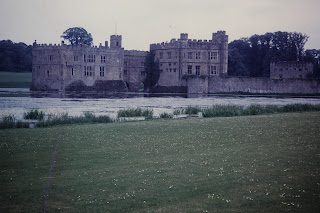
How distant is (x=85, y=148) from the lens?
1567 centimetres

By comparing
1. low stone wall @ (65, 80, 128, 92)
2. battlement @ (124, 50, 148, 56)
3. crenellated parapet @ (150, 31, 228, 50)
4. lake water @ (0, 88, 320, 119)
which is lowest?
lake water @ (0, 88, 320, 119)

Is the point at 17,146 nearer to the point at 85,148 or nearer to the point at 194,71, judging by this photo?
the point at 85,148

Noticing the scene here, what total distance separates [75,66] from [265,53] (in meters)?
50.4

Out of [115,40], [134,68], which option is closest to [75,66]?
[115,40]

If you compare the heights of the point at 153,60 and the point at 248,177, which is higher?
the point at 153,60

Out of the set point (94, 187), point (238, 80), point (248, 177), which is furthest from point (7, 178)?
point (238, 80)

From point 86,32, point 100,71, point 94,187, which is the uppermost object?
point 86,32

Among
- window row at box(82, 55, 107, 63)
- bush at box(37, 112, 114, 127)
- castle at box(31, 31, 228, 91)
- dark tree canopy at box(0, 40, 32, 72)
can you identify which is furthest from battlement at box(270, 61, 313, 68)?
dark tree canopy at box(0, 40, 32, 72)

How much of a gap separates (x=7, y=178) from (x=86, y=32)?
101415 millimetres

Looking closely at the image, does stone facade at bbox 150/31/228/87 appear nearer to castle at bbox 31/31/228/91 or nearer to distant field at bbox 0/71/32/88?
castle at bbox 31/31/228/91

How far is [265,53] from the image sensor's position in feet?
331

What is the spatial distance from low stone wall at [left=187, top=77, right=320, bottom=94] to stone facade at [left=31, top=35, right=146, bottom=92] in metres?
15.4

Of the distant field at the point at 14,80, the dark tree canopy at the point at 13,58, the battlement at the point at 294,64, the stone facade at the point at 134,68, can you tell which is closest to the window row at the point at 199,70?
the stone facade at the point at 134,68

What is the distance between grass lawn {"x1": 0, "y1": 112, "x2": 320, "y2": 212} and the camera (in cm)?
935
